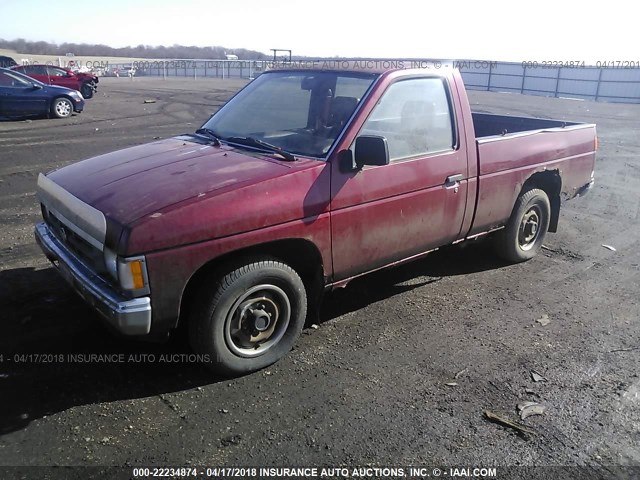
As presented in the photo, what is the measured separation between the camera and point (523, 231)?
5672mm

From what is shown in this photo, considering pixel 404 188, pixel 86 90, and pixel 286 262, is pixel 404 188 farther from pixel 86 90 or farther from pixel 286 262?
pixel 86 90

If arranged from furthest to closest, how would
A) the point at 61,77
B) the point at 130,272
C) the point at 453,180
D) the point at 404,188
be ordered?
the point at 61,77 < the point at 453,180 < the point at 404,188 < the point at 130,272

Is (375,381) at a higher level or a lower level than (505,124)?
lower

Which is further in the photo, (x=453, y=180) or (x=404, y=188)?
(x=453, y=180)

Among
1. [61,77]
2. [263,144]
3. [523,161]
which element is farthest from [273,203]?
[61,77]

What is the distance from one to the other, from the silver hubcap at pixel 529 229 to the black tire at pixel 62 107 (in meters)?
15.4

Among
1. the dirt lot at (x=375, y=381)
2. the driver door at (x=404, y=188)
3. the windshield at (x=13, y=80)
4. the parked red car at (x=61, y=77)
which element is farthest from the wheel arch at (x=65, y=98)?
the driver door at (x=404, y=188)

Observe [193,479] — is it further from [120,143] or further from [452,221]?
[120,143]

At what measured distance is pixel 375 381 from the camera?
3521mm

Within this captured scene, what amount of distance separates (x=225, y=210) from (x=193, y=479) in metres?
1.48

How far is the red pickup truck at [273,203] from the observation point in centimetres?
307

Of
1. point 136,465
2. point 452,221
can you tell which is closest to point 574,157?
point 452,221

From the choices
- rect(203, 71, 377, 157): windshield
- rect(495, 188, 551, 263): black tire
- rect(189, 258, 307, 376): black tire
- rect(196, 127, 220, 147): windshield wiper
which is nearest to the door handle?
rect(203, 71, 377, 157): windshield

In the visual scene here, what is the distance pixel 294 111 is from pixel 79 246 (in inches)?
77.8
